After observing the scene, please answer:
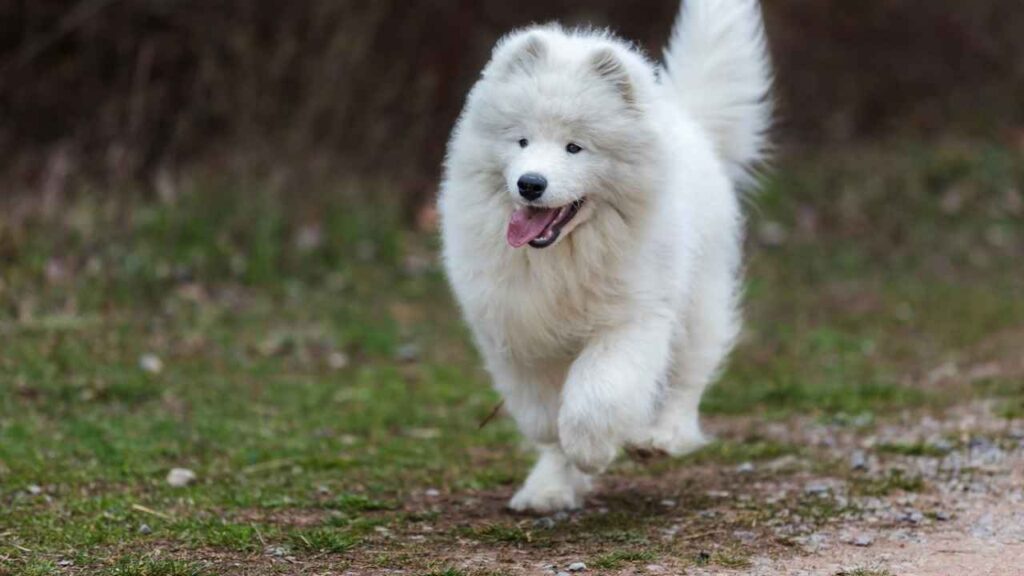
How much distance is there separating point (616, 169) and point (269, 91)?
689 centimetres

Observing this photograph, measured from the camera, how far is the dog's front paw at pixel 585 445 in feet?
15.6

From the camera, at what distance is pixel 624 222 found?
4918mm

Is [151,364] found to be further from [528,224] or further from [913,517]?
[913,517]

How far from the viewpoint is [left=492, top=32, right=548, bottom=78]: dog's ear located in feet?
15.8

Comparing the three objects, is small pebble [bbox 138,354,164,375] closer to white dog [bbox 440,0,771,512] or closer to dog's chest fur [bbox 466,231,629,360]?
white dog [bbox 440,0,771,512]

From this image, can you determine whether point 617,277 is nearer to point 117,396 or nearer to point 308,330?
point 117,396

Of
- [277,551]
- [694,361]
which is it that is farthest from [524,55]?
[277,551]

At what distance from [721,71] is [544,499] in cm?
197

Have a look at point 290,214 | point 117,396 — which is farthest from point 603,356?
point 290,214

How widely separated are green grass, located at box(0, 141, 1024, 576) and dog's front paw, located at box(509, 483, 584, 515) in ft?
0.66

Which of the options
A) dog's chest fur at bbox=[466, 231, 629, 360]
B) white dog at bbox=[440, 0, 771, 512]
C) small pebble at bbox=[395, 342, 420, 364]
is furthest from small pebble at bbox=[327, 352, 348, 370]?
dog's chest fur at bbox=[466, 231, 629, 360]

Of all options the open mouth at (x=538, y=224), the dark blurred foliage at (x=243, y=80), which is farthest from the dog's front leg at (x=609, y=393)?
the dark blurred foliage at (x=243, y=80)

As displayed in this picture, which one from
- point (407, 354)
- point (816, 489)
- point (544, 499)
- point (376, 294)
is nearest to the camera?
point (544, 499)

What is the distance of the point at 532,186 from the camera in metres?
4.57
